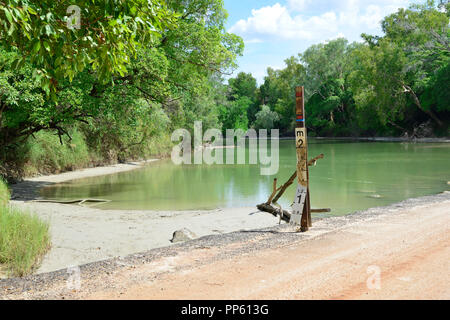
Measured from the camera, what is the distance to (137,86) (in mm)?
17469

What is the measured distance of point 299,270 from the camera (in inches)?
234

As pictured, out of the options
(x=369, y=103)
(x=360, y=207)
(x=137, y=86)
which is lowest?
(x=360, y=207)

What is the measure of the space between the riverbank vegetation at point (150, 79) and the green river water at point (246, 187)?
9.97ft

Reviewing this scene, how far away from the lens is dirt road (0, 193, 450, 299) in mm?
5125

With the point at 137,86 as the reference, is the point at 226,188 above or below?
below

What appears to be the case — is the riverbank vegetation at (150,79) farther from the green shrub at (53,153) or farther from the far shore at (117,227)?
the far shore at (117,227)

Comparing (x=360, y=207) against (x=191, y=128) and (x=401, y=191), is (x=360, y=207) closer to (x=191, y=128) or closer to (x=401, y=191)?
(x=401, y=191)

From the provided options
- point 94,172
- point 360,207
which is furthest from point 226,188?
point 94,172

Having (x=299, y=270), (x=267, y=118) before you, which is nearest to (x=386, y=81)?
(x=267, y=118)

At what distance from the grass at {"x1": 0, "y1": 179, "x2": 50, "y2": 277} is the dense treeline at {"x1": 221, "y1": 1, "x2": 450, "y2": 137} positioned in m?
52.4

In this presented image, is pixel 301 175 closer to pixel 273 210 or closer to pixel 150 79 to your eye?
pixel 273 210

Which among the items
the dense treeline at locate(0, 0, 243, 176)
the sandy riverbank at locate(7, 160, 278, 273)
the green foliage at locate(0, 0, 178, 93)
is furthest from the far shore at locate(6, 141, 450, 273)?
the green foliage at locate(0, 0, 178, 93)

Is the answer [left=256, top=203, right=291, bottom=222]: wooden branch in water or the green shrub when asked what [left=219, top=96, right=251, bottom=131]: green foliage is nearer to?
the green shrub
